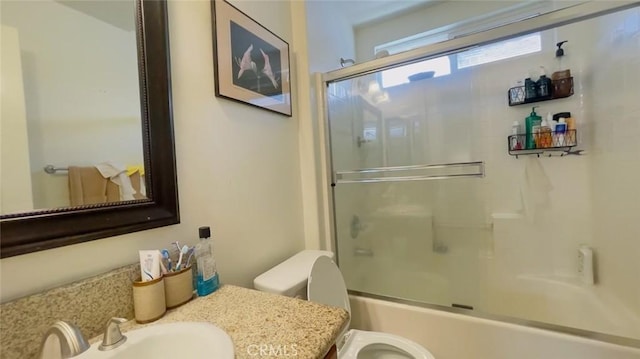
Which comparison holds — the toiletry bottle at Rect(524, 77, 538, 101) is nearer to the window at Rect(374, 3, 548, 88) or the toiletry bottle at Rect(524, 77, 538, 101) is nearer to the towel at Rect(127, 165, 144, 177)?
the window at Rect(374, 3, 548, 88)

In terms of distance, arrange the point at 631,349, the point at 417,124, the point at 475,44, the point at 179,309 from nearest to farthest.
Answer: the point at 179,309, the point at 631,349, the point at 475,44, the point at 417,124

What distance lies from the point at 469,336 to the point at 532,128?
53.4 inches

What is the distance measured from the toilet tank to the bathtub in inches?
23.1

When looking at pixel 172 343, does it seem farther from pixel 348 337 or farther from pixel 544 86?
pixel 544 86

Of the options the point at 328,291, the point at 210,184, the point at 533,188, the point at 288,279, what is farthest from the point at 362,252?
the point at 210,184

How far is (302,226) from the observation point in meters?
1.64

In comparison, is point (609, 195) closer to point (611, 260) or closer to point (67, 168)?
point (611, 260)

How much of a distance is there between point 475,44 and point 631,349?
1490 mm

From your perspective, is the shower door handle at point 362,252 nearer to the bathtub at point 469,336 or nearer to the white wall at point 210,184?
the bathtub at point 469,336

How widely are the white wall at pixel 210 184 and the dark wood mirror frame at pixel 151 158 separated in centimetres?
4

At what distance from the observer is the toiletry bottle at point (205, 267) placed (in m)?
0.85

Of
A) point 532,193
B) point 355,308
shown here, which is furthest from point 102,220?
point 532,193

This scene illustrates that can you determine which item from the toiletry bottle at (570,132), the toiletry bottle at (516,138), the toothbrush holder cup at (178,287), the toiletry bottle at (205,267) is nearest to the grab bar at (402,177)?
the toiletry bottle at (516,138)

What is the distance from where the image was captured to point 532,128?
1.74 m
